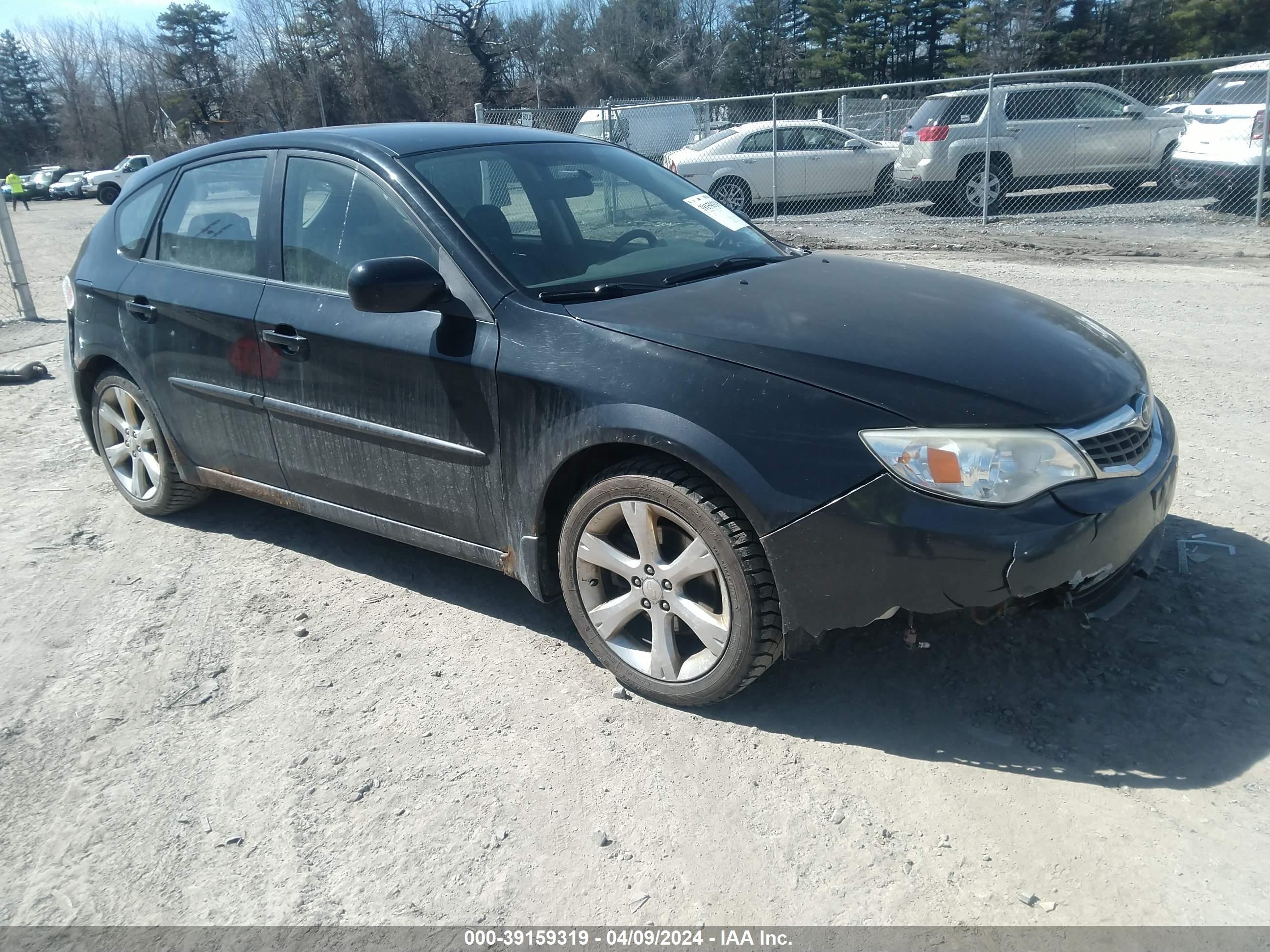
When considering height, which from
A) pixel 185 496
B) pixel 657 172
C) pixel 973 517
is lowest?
pixel 185 496

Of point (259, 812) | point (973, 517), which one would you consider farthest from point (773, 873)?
point (259, 812)

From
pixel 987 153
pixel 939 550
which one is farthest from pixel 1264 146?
pixel 939 550

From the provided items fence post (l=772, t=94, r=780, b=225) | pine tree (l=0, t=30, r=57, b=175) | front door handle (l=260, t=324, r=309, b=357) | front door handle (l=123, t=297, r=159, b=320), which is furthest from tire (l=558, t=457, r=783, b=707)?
pine tree (l=0, t=30, r=57, b=175)

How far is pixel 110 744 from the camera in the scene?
126 inches

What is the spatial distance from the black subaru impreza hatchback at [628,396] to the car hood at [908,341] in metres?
0.01

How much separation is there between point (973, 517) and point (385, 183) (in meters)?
2.38

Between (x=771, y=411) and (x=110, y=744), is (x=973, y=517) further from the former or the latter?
(x=110, y=744)

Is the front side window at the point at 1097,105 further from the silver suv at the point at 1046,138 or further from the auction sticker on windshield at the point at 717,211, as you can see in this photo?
the auction sticker on windshield at the point at 717,211

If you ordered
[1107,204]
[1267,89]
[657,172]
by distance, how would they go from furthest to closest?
[1107,204]
[1267,89]
[657,172]

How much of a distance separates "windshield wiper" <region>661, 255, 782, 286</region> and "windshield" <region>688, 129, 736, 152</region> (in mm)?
12608

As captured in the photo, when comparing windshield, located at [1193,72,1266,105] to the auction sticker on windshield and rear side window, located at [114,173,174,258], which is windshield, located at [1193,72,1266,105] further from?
rear side window, located at [114,173,174,258]

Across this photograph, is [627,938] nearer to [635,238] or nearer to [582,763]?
[582,763]

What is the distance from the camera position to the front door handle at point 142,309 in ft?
14.5

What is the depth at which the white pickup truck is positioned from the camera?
1617 inches
